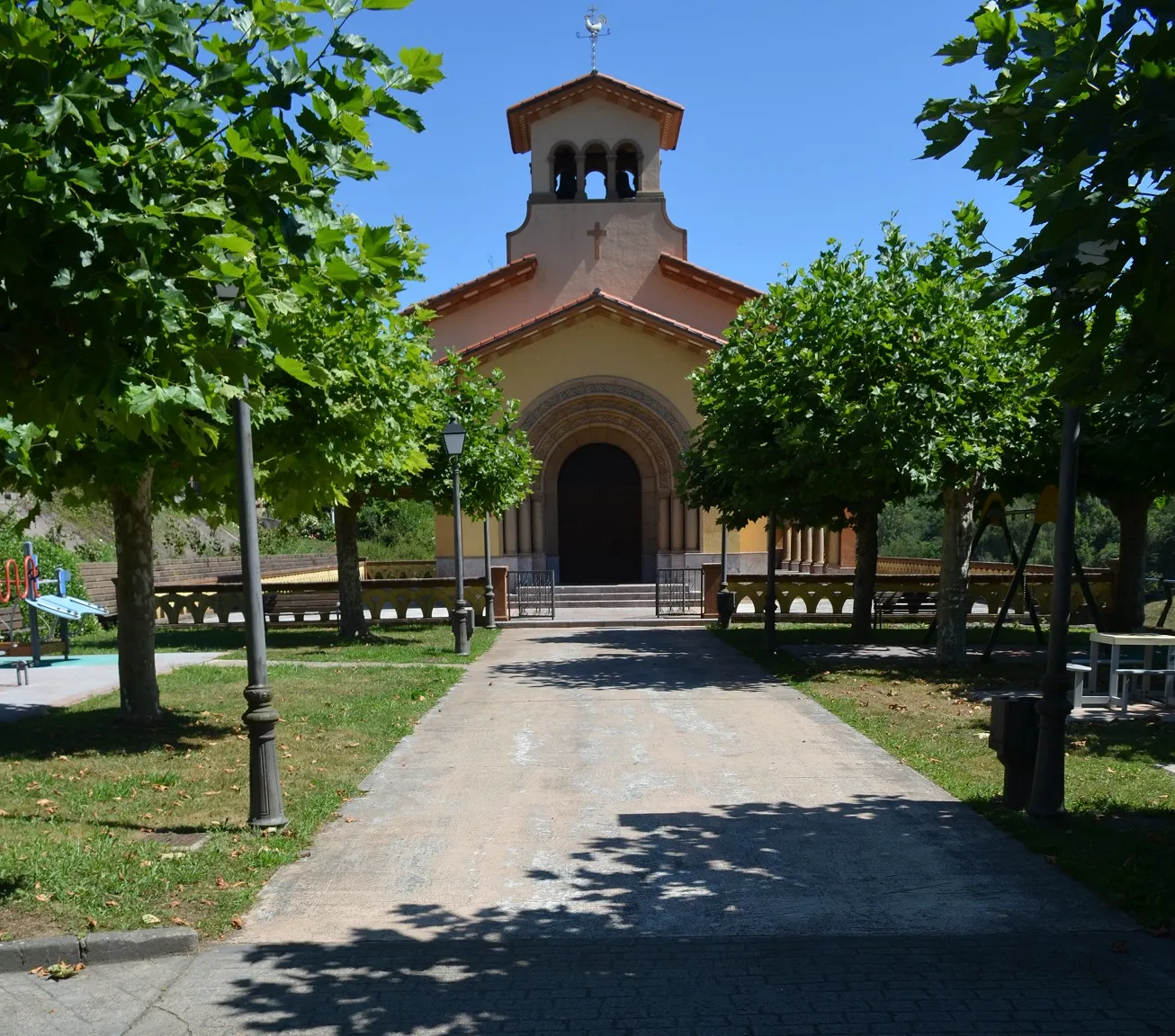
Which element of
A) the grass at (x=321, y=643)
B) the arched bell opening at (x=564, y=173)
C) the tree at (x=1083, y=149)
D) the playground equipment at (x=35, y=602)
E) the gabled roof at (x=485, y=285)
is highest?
the arched bell opening at (x=564, y=173)

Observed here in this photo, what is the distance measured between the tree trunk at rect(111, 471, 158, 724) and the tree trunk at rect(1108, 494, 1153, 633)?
15279 millimetres

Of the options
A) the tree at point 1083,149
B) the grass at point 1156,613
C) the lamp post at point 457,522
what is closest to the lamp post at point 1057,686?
the tree at point 1083,149

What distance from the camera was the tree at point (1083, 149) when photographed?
444 centimetres

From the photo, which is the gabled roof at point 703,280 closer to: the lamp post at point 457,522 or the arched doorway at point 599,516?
the arched doorway at point 599,516

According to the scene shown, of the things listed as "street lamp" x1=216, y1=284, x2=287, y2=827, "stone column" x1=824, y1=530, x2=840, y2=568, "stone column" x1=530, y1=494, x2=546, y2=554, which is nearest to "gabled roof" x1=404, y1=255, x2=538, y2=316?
"stone column" x1=530, y1=494, x2=546, y2=554

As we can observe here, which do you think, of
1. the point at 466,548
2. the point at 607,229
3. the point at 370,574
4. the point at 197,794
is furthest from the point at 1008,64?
the point at 370,574

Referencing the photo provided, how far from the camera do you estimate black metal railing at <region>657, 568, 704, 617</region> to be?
27359 millimetres

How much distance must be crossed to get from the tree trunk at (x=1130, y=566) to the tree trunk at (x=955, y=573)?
465cm

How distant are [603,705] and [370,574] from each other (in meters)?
23.6

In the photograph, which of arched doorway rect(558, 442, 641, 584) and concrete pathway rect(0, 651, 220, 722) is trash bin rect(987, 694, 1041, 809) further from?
arched doorway rect(558, 442, 641, 584)

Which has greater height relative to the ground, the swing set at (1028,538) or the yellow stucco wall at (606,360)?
the yellow stucco wall at (606,360)

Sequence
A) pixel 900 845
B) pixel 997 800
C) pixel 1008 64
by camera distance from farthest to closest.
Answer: pixel 997 800, pixel 900 845, pixel 1008 64

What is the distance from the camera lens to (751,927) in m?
5.54

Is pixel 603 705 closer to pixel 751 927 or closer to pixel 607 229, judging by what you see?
pixel 751 927
